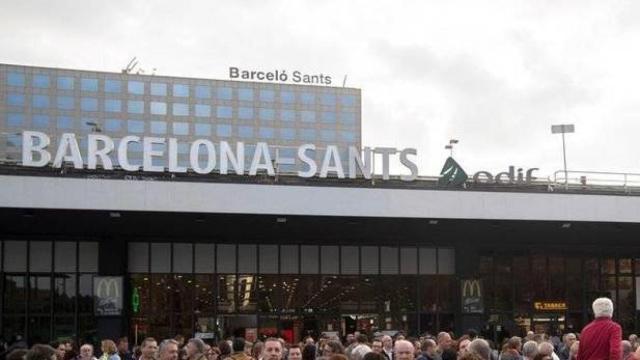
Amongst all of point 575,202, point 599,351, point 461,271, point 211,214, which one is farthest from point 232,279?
point 599,351

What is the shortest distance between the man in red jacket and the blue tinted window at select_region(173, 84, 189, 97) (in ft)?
408

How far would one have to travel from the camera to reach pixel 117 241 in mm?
30562

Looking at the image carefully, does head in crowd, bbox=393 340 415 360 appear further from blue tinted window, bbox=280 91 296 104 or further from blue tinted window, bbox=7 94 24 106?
blue tinted window, bbox=280 91 296 104

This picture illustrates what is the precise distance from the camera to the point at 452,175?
94.4 feet

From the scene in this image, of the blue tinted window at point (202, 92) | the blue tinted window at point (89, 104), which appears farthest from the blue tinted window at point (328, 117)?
the blue tinted window at point (89, 104)

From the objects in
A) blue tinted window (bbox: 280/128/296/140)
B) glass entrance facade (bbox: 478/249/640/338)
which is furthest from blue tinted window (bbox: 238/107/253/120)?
glass entrance facade (bbox: 478/249/640/338)

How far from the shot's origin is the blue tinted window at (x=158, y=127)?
131000mm

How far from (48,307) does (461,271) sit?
13.9m

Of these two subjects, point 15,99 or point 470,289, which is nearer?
point 470,289

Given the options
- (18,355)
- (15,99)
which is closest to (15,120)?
(15,99)

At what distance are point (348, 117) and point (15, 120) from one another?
47.1m

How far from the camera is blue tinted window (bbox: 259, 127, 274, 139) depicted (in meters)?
137

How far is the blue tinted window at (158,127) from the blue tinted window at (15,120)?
17428 mm

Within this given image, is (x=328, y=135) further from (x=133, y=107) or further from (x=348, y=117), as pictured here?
(x=133, y=107)
